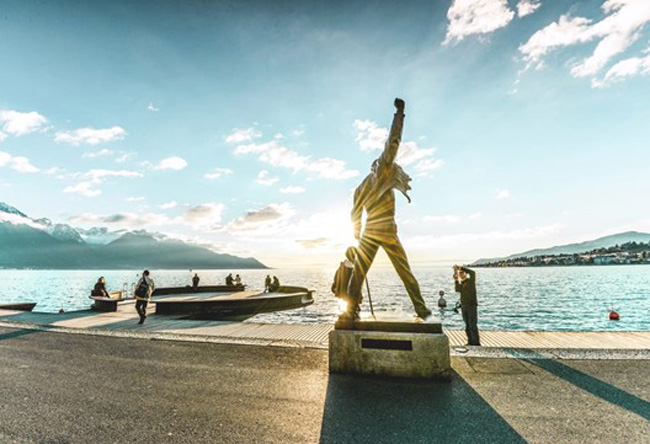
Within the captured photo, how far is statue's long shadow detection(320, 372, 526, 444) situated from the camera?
3.59m

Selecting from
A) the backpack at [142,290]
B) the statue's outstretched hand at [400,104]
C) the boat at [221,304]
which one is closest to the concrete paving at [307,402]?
the statue's outstretched hand at [400,104]

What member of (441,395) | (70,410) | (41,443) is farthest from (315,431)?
(70,410)

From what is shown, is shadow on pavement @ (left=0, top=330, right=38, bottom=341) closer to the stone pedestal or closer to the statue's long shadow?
the stone pedestal

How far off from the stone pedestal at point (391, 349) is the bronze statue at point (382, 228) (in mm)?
520

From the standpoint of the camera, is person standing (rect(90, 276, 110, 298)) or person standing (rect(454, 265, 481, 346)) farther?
person standing (rect(90, 276, 110, 298))

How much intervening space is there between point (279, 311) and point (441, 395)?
21966 mm

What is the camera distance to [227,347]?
7.76 meters

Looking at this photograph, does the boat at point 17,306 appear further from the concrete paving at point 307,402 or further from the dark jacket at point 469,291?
the dark jacket at point 469,291

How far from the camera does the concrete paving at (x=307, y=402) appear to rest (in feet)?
12.0

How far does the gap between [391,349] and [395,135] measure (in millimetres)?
3737

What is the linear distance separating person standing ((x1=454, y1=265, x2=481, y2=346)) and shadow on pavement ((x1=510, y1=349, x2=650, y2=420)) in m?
1.65

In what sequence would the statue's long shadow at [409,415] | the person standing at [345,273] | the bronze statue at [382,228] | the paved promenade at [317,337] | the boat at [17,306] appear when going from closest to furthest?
1. the statue's long shadow at [409,415]
2. the bronze statue at [382,228]
3. the person standing at [345,273]
4. the paved promenade at [317,337]
5. the boat at [17,306]

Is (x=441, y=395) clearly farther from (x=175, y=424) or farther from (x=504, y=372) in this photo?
(x=175, y=424)

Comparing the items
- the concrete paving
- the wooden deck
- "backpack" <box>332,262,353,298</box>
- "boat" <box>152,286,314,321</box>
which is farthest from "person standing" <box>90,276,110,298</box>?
"backpack" <box>332,262,353,298</box>
